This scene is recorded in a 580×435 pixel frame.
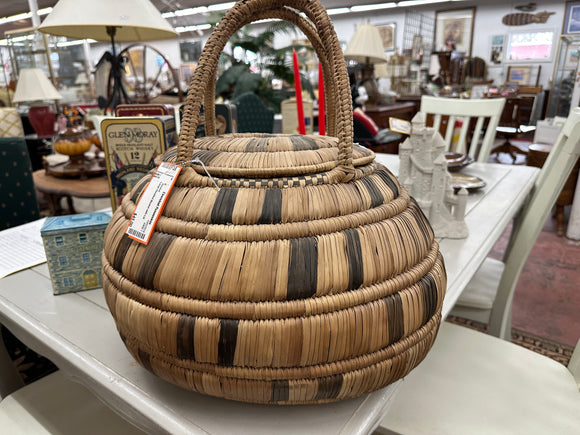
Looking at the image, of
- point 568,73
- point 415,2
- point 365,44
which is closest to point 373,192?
point 365,44

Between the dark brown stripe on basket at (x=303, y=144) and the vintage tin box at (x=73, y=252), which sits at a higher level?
the dark brown stripe on basket at (x=303, y=144)

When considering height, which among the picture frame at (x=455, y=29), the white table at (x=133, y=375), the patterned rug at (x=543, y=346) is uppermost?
the picture frame at (x=455, y=29)

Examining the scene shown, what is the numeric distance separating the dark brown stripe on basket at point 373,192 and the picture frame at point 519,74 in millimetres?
8653

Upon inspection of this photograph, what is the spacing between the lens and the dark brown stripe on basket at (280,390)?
17.3 inches

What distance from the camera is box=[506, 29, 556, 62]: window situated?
752 cm

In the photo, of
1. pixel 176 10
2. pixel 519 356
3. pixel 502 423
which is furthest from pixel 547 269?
pixel 176 10

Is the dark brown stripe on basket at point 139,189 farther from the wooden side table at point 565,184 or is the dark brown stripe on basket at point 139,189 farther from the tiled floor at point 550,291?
the wooden side table at point 565,184

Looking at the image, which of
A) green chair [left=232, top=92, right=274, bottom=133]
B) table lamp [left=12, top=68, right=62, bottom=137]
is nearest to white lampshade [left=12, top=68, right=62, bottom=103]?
table lamp [left=12, top=68, right=62, bottom=137]

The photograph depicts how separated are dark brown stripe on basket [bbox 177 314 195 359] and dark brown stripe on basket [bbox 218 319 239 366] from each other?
1.2 inches

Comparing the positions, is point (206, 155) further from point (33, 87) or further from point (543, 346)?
point (33, 87)

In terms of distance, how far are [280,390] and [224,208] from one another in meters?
0.20

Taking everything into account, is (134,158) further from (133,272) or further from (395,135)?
(395,135)

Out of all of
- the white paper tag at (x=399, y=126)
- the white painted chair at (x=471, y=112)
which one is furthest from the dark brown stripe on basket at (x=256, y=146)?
the white painted chair at (x=471, y=112)

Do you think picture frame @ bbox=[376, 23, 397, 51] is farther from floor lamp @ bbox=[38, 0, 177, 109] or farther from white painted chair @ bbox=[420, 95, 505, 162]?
floor lamp @ bbox=[38, 0, 177, 109]
